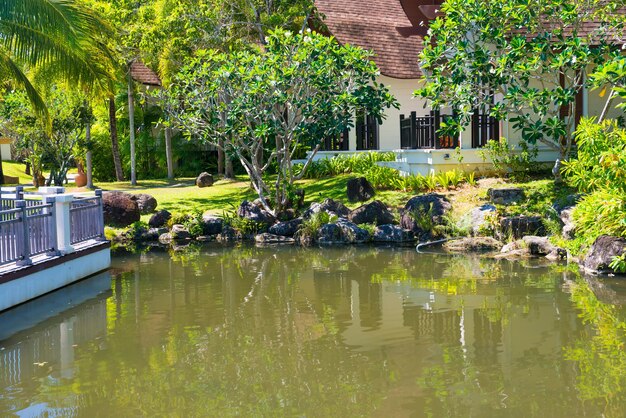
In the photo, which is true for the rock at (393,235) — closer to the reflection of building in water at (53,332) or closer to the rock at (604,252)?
the rock at (604,252)

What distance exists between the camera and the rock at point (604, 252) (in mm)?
14352

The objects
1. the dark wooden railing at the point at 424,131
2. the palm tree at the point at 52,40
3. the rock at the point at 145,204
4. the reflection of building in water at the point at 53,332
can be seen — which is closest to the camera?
the reflection of building in water at the point at 53,332

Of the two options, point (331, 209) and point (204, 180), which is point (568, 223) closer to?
point (331, 209)

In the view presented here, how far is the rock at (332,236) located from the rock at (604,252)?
6.62 metres

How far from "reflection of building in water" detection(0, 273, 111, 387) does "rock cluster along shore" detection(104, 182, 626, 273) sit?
653cm

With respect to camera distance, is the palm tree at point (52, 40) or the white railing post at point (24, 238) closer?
the white railing post at point (24, 238)

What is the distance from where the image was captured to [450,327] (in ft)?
35.9

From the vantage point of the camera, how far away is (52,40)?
1681cm

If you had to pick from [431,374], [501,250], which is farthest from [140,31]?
[431,374]

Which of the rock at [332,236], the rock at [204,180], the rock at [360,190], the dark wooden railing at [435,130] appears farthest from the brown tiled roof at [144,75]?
the rock at [332,236]

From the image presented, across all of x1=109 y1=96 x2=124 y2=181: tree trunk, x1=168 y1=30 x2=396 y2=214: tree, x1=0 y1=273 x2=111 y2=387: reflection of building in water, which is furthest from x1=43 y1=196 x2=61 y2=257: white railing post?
x1=109 y1=96 x2=124 y2=181: tree trunk

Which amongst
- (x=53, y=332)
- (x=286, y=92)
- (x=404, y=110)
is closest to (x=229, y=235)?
(x=286, y=92)

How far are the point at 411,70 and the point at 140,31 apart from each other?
34.4 feet

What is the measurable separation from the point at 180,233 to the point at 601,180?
A: 34.7 ft
